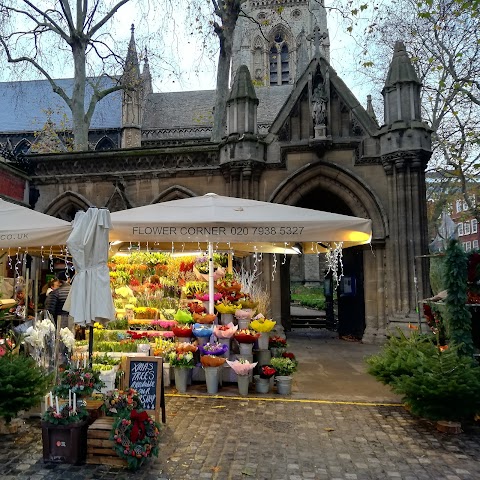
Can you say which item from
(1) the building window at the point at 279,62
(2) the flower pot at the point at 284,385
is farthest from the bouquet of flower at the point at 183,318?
(1) the building window at the point at 279,62

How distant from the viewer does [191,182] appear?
1269 centimetres

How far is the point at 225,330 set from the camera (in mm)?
6344

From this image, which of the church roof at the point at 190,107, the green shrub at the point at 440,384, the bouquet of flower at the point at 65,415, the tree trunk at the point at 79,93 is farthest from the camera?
the church roof at the point at 190,107

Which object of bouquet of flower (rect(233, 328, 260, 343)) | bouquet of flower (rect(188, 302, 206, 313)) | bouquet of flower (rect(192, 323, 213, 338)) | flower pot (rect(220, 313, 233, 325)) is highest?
bouquet of flower (rect(188, 302, 206, 313))

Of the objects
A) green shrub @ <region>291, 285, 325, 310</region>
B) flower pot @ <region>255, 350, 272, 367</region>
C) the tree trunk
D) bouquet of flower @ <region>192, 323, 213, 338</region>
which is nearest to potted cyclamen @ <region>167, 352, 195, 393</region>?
bouquet of flower @ <region>192, 323, 213, 338</region>

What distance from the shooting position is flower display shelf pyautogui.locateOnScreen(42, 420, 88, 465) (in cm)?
368

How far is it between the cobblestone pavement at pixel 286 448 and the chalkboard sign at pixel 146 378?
1.23 feet

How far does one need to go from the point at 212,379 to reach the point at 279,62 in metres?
38.8

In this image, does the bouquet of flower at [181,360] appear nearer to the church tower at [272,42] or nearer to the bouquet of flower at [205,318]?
the bouquet of flower at [205,318]

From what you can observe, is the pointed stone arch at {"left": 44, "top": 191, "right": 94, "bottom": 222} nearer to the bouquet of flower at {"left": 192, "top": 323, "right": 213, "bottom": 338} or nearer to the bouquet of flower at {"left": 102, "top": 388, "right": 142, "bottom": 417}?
the bouquet of flower at {"left": 192, "top": 323, "right": 213, "bottom": 338}

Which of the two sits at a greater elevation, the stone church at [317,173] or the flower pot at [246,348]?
the stone church at [317,173]

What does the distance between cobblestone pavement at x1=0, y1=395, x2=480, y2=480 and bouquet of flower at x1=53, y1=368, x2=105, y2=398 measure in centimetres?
62

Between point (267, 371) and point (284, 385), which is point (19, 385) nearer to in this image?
point (267, 371)

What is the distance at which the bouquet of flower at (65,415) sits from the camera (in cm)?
367
